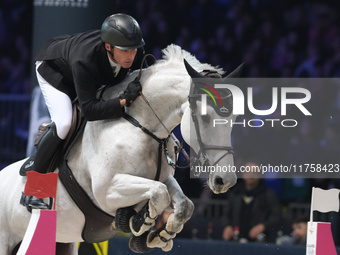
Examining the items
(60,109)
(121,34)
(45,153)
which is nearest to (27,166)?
(45,153)

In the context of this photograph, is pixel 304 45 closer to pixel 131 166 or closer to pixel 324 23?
pixel 324 23

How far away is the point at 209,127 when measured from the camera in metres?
5.14

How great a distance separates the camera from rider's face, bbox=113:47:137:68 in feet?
17.6

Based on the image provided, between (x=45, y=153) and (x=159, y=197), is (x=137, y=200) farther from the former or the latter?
(x=45, y=153)

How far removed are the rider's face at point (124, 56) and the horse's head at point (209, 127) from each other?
0.51 m

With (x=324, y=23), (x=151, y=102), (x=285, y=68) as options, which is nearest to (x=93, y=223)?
(x=151, y=102)

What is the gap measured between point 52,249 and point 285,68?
7216 mm

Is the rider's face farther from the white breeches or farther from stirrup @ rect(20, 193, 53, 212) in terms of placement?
stirrup @ rect(20, 193, 53, 212)

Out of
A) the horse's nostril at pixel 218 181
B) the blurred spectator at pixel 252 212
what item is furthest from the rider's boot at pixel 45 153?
the blurred spectator at pixel 252 212

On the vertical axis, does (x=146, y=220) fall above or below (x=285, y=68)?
below

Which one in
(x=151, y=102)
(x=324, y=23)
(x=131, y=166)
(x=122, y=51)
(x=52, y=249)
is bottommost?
(x=52, y=249)

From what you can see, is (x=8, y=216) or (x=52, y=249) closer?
(x=52, y=249)

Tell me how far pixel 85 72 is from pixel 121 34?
15.7 inches

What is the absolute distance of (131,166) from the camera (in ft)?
17.8
